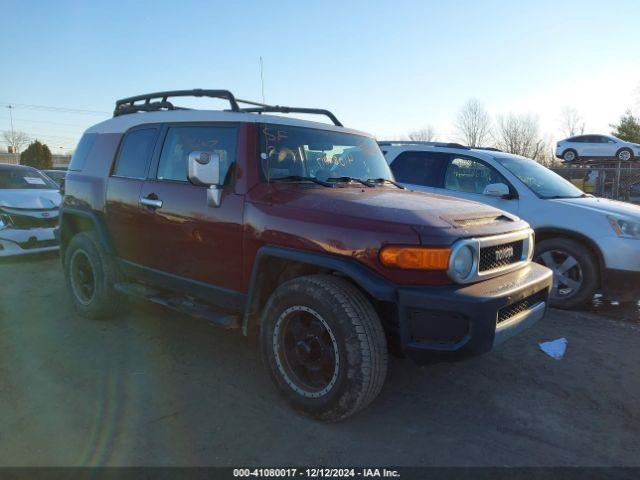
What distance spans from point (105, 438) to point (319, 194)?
201 centimetres

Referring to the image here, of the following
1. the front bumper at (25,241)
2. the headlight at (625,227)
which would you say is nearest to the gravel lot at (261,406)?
the headlight at (625,227)

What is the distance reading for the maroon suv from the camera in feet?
8.89

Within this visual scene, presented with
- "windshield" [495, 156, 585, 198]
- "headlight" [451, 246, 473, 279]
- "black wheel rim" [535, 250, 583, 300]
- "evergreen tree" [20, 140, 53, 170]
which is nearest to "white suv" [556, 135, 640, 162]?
"windshield" [495, 156, 585, 198]

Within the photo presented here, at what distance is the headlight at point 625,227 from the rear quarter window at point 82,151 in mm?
5699

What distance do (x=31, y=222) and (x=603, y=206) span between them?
8.11 meters

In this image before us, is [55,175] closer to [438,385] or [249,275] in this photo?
[249,275]

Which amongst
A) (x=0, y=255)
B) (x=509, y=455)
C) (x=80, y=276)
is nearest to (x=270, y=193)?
(x=509, y=455)

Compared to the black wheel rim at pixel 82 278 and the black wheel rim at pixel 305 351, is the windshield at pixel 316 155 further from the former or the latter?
the black wheel rim at pixel 82 278

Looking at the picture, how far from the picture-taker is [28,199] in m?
7.55

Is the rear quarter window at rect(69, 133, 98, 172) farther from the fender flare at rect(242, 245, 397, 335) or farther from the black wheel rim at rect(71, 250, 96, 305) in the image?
Result: the fender flare at rect(242, 245, 397, 335)

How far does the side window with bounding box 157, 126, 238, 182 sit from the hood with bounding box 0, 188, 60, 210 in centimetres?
469

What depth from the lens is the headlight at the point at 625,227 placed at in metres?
5.12

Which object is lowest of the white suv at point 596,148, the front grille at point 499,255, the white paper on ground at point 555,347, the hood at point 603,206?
the white paper on ground at point 555,347

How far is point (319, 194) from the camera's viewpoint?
3236 mm
